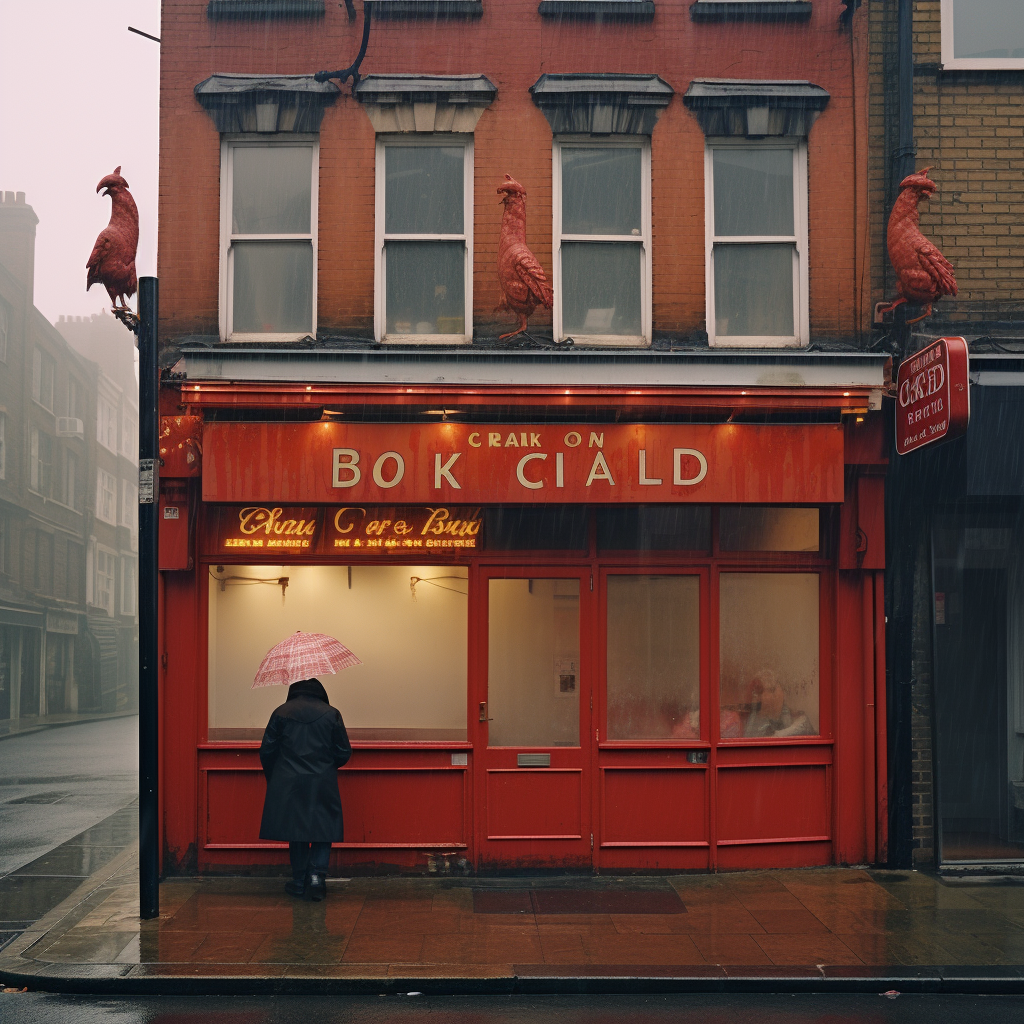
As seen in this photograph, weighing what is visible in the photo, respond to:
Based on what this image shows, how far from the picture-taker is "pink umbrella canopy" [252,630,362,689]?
8734 mm

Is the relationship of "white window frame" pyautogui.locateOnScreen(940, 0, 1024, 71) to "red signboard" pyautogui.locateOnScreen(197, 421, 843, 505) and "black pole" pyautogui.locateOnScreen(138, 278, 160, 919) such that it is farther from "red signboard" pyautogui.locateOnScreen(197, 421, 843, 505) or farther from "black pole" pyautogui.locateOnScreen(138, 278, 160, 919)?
"black pole" pyautogui.locateOnScreen(138, 278, 160, 919)

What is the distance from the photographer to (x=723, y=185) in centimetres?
1031

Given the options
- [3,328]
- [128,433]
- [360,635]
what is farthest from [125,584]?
[360,635]

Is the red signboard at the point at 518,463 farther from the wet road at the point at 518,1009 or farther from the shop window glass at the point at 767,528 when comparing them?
the wet road at the point at 518,1009

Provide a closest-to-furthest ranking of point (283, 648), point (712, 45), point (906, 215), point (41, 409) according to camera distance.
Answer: point (283, 648) < point (906, 215) < point (712, 45) < point (41, 409)

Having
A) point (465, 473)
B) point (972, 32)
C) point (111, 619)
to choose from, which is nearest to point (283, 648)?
point (465, 473)

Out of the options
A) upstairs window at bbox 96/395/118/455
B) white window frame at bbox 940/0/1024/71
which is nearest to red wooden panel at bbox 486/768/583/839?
white window frame at bbox 940/0/1024/71

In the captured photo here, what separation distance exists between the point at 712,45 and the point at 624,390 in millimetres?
3628

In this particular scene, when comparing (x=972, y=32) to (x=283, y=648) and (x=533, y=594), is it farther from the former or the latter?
(x=283, y=648)

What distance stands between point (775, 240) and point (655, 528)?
3002 millimetres

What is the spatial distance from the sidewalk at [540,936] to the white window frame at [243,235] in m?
5.00

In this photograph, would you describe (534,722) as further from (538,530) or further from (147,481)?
(147,481)

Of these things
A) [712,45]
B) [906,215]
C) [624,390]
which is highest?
[712,45]

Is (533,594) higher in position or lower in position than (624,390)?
lower
